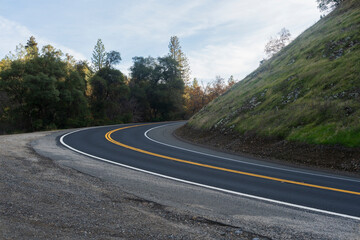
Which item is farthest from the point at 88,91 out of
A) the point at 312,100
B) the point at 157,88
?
the point at 312,100

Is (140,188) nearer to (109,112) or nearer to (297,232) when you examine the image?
(297,232)

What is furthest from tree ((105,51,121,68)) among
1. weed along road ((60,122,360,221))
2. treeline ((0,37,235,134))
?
weed along road ((60,122,360,221))

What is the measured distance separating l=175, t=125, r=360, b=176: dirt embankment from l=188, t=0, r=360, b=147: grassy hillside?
437 millimetres

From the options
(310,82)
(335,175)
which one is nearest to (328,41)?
(310,82)

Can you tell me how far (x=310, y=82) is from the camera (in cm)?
1991

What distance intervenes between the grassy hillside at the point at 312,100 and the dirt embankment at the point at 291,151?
0.44 m

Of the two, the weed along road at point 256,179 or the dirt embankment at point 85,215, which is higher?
the dirt embankment at point 85,215

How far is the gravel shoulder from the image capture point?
4645 mm

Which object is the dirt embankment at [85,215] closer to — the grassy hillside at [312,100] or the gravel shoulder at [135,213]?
the gravel shoulder at [135,213]

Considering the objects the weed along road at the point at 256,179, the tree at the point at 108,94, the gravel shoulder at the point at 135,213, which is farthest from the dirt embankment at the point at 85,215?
the tree at the point at 108,94

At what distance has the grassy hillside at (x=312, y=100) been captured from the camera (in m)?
14.3

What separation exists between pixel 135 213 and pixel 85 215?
37.6 inches

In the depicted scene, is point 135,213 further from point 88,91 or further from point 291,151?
point 88,91

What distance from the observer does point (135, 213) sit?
5.54 m
